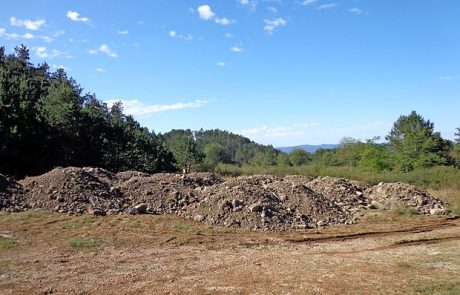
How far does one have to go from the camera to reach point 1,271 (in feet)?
25.3

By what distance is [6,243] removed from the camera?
379 inches

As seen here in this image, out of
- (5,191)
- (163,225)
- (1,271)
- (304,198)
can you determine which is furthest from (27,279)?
(304,198)

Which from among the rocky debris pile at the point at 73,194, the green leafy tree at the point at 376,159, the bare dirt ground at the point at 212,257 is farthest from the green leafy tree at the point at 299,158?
the bare dirt ground at the point at 212,257

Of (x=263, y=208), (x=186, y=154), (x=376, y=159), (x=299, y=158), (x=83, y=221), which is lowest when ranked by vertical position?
(x=83, y=221)

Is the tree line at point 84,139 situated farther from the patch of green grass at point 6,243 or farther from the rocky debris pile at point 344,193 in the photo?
the rocky debris pile at point 344,193

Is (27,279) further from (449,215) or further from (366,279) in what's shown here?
(449,215)

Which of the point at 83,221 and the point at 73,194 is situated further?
the point at 73,194

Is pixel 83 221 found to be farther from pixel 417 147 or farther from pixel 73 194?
pixel 417 147

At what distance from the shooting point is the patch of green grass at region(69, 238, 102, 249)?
965cm

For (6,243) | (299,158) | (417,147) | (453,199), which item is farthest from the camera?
(299,158)

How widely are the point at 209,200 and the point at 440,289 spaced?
8.03 meters

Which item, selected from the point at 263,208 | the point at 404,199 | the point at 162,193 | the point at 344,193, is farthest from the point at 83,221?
the point at 404,199

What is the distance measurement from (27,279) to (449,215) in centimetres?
1353

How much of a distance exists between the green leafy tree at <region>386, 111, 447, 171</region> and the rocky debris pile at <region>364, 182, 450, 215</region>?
26853mm
